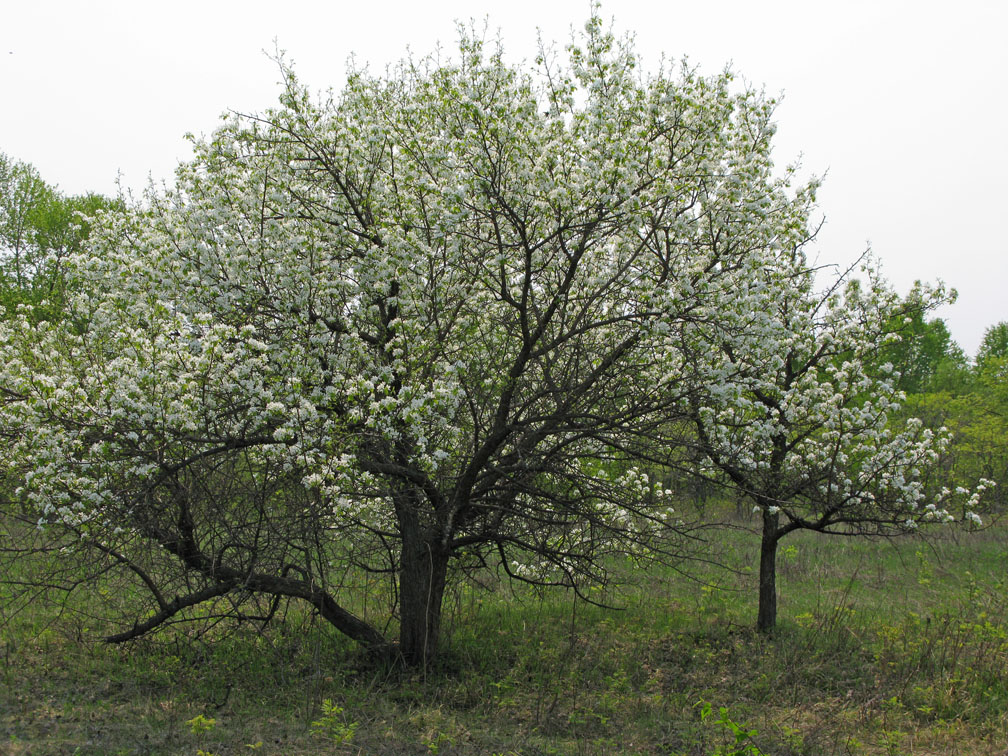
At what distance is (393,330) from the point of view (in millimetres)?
8555

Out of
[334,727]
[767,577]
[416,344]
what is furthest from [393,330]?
[767,577]

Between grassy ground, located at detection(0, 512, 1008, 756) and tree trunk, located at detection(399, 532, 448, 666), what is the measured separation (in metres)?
0.32

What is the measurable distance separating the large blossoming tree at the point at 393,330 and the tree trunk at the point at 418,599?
0.03 m

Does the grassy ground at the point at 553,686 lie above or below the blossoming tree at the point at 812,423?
below

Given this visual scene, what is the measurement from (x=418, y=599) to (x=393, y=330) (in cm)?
353

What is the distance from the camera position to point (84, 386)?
787cm

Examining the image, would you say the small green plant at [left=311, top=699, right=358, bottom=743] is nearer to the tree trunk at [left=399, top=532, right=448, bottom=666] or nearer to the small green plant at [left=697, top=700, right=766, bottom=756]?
the tree trunk at [left=399, top=532, right=448, bottom=666]


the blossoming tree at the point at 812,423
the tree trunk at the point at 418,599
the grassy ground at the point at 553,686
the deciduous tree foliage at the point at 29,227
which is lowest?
the grassy ground at the point at 553,686

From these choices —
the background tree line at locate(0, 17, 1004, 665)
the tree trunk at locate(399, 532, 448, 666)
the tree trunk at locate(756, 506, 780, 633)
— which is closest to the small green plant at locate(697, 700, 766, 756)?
the background tree line at locate(0, 17, 1004, 665)

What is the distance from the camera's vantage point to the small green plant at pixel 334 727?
21.9ft

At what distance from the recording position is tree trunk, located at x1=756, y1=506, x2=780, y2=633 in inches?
433

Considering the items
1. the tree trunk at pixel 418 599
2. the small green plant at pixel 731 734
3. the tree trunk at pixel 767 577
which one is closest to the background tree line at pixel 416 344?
the tree trunk at pixel 418 599

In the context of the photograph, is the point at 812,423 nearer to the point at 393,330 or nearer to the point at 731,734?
the point at 731,734

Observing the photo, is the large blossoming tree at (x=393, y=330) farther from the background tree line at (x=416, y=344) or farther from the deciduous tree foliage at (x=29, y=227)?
the deciduous tree foliage at (x=29, y=227)
